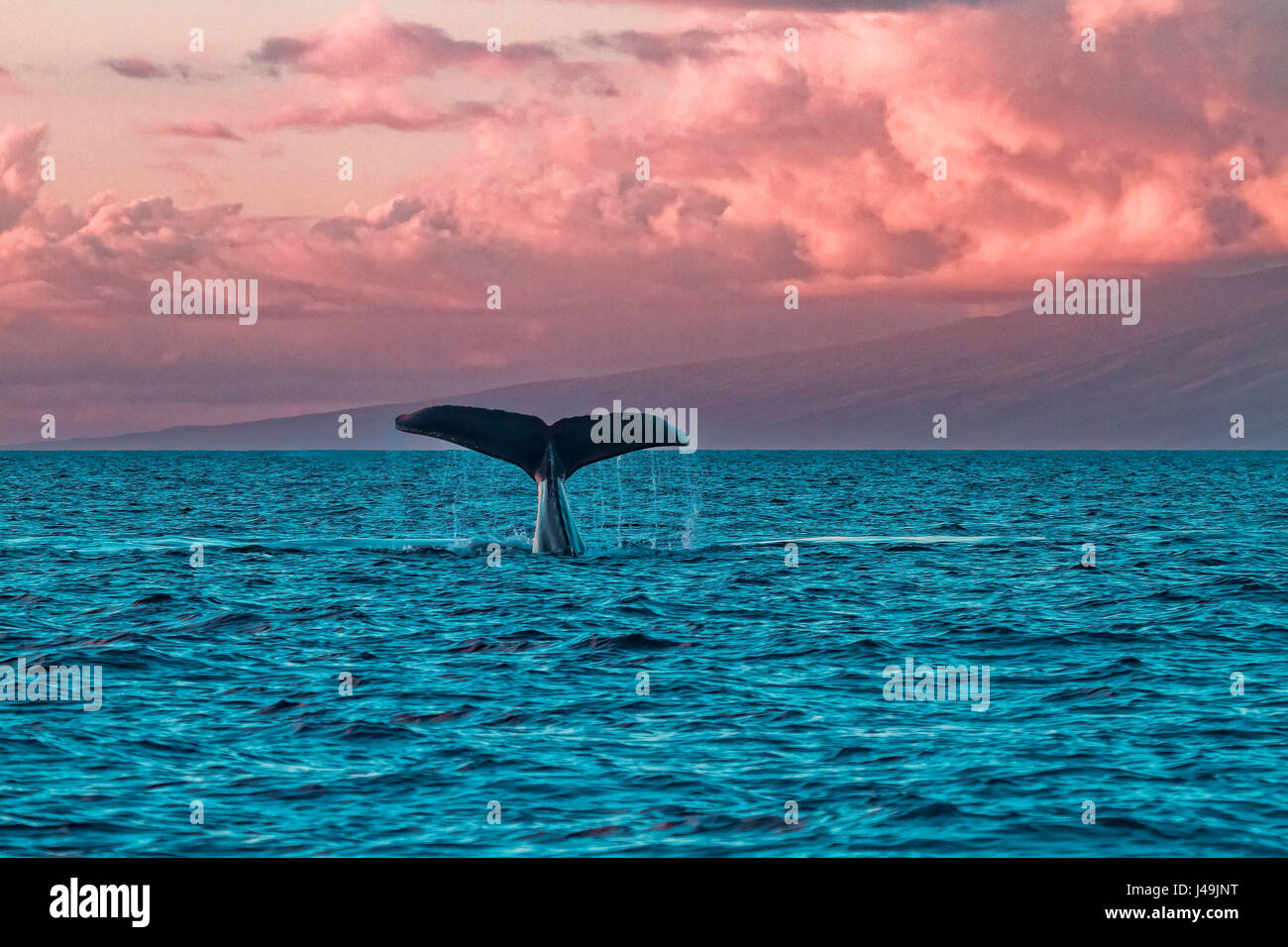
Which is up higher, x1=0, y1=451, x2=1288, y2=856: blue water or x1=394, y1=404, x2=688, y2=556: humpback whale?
x1=394, y1=404, x2=688, y2=556: humpback whale

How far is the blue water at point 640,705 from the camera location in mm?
10977

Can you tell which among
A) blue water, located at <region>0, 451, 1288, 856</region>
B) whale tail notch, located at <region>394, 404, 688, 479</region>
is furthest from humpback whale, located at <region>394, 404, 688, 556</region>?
blue water, located at <region>0, 451, 1288, 856</region>

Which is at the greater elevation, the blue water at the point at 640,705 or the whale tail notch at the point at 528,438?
the whale tail notch at the point at 528,438

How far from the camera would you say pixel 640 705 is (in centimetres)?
1562

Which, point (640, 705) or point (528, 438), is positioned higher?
point (528, 438)

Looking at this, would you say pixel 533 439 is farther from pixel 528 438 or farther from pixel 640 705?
pixel 640 705

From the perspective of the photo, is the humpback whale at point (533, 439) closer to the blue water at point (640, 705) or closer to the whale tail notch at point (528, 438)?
the whale tail notch at point (528, 438)

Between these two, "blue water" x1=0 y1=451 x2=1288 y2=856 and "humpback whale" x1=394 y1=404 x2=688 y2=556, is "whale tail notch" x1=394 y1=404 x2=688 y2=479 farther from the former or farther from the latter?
"blue water" x1=0 y1=451 x2=1288 y2=856

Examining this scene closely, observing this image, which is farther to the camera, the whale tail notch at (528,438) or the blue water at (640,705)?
the whale tail notch at (528,438)

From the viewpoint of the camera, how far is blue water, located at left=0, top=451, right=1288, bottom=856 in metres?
11.0

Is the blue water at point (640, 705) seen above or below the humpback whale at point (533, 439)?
below

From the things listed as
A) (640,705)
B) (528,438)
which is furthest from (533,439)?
(640,705)

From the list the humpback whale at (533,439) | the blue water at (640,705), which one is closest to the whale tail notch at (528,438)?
the humpback whale at (533,439)
